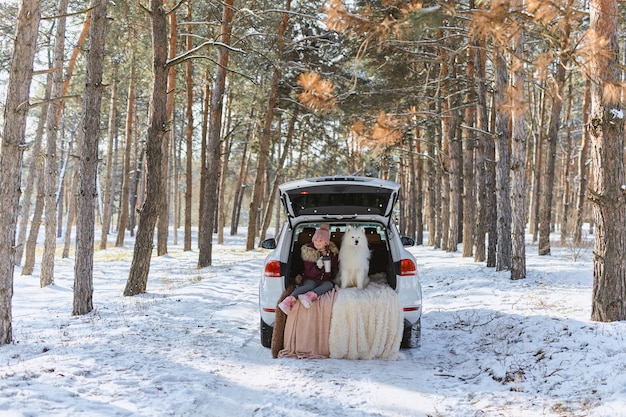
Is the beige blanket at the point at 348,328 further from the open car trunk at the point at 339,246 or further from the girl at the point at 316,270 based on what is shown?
the open car trunk at the point at 339,246

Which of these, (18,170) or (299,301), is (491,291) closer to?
(299,301)

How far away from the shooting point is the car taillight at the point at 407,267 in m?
5.88

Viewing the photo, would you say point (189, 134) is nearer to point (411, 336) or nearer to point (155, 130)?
point (155, 130)

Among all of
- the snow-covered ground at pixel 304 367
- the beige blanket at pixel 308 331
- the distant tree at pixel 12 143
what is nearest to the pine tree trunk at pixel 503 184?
the snow-covered ground at pixel 304 367

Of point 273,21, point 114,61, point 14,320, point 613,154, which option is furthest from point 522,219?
point 114,61

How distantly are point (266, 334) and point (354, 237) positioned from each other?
63.7 inches

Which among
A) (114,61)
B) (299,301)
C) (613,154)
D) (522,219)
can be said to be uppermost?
(114,61)

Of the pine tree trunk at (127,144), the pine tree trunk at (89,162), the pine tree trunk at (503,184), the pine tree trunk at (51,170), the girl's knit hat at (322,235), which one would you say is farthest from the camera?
the pine tree trunk at (127,144)

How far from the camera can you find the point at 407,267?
5.91 meters

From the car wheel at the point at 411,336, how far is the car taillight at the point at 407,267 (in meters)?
0.58

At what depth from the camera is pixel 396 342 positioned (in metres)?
5.55

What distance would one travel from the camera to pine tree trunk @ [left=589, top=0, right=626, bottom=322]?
5.60m

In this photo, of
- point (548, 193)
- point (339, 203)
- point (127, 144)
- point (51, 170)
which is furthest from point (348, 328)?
point (127, 144)

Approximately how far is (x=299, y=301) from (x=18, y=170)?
147 inches
